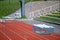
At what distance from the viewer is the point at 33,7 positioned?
96.9ft

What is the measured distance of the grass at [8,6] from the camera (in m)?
31.2

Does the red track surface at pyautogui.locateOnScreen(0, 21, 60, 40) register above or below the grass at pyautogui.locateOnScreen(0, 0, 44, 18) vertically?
above

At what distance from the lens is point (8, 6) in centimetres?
3206

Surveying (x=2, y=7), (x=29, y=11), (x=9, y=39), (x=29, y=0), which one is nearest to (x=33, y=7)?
(x=29, y=11)

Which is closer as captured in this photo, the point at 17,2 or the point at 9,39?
the point at 9,39

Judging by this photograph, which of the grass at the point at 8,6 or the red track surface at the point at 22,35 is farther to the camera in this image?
the grass at the point at 8,6

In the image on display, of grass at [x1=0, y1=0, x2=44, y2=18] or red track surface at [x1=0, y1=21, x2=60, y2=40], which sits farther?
grass at [x1=0, y1=0, x2=44, y2=18]

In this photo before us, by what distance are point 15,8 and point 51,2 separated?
533cm

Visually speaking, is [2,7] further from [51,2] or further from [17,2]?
[51,2]

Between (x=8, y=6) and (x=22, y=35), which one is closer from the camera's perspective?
(x=22, y=35)

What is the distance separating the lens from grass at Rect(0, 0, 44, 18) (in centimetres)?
3120

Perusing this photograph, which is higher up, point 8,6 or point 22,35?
point 22,35

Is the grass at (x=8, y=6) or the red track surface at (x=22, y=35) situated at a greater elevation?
the red track surface at (x=22, y=35)

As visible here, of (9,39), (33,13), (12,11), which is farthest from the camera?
(12,11)
